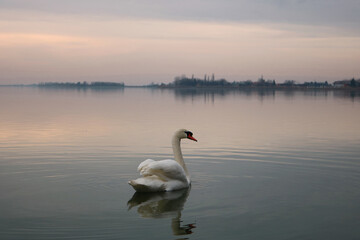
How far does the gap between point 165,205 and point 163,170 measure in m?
0.97

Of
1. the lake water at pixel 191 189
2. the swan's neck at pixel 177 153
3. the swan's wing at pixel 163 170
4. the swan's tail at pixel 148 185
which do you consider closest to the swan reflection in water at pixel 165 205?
the lake water at pixel 191 189

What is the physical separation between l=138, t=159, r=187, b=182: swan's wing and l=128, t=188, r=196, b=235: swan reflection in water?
14.4 inches

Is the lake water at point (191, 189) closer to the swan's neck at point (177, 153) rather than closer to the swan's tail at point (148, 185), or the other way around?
the swan's tail at point (148, 185)

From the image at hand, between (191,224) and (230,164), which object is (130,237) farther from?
(230,164)

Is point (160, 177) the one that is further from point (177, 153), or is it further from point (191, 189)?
point (177, 153)

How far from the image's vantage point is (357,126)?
25812mm

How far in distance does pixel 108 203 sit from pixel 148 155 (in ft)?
19.5

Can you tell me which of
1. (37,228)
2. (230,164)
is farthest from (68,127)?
(37,228)

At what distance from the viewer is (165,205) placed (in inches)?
389

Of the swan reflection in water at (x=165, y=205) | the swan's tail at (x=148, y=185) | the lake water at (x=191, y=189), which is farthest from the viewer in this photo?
the swan's tail at (x=148, y=185)

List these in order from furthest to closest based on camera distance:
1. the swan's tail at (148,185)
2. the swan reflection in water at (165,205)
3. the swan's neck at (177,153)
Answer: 1. the swan's neck at (177,153)
2. the swan's tail at (148,185)
3. the swan reflection in water at (165,205)

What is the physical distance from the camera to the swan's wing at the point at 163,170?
34.1 ft

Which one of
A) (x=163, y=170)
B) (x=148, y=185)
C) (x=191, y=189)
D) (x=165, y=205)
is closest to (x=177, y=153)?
(x=191, y=189)

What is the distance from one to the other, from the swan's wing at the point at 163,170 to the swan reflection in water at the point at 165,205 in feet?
1.20
